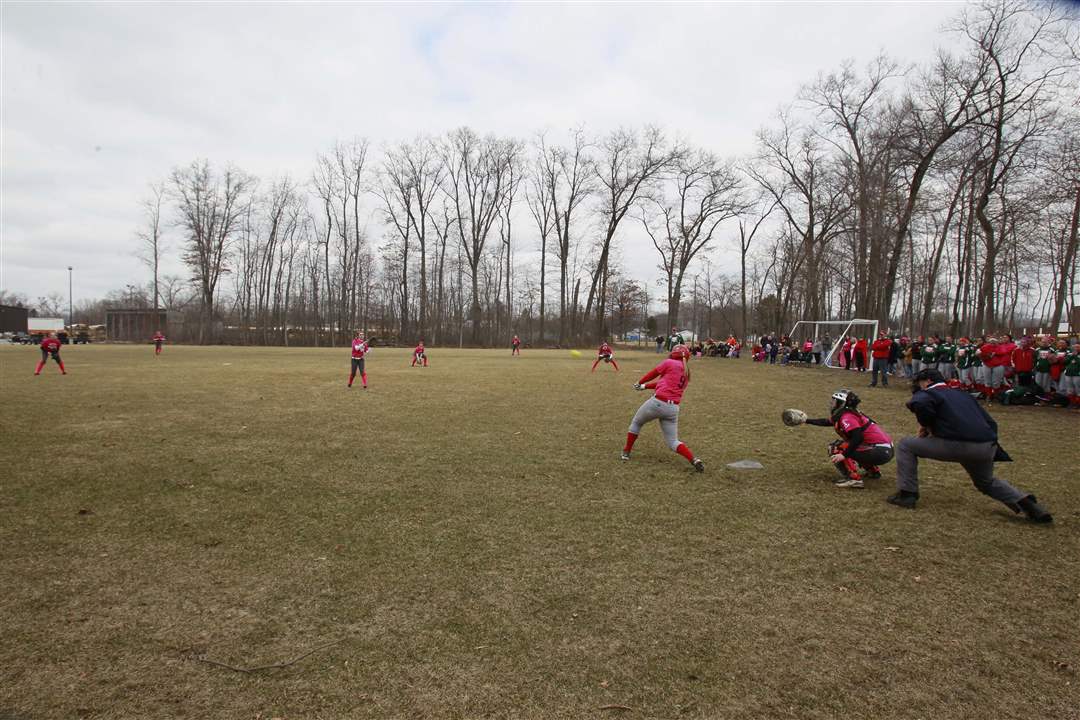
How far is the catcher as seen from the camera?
7.25m

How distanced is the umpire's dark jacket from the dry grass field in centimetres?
87

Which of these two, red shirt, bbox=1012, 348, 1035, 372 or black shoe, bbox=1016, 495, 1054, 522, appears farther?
red shirt, bbox=1012, 348, 1035, 372

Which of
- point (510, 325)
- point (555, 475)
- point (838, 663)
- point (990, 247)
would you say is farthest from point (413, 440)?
point (510, 325)

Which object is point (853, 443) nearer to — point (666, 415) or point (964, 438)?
point (964, 438)

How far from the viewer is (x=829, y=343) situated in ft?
113

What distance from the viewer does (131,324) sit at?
7006cm

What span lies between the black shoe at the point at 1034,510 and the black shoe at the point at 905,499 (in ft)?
2.88

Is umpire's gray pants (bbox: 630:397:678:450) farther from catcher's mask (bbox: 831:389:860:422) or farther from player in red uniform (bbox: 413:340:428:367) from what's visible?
player in red uniform (bbox: 413:340:428:367)

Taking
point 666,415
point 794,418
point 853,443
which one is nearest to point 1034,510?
point 853,443

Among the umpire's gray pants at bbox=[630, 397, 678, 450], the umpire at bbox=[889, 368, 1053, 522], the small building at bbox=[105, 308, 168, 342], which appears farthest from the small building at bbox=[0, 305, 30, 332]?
the umpire at bbox=[889, 368, 1053, 522]

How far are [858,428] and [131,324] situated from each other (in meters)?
81.8

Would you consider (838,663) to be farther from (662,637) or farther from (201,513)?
(201,513)

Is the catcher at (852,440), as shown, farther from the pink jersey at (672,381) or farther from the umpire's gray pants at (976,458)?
the pink jersey at (672,381)

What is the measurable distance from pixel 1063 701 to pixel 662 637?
2015 mm
